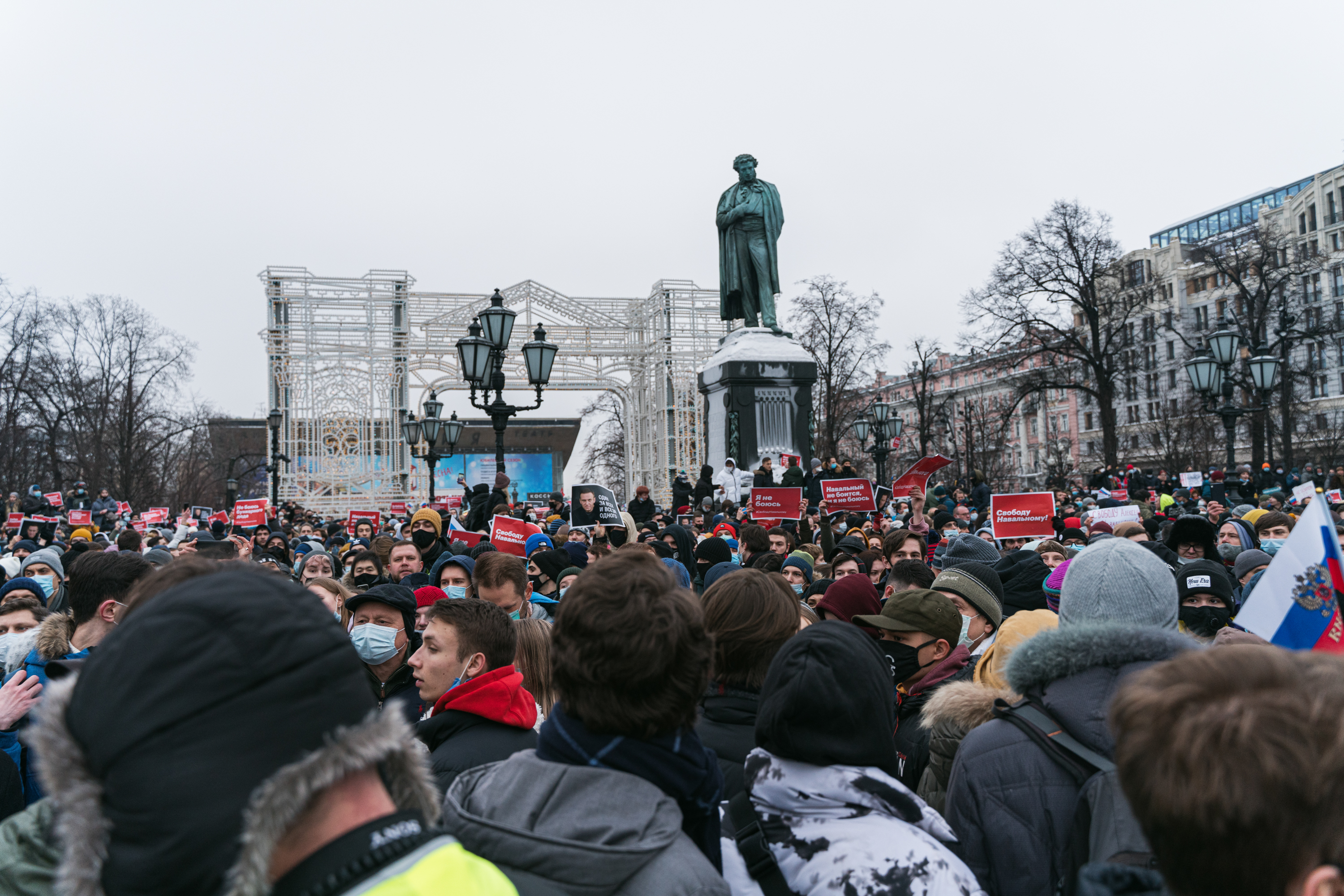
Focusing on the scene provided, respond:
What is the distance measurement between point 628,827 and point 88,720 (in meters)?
1.07

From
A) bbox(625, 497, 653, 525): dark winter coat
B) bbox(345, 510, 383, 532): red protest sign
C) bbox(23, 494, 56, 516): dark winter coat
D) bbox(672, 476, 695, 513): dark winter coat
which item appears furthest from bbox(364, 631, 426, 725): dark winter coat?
bbox(23, 494, 56, 516): dark winter coat

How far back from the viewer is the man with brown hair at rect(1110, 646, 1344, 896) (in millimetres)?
1255

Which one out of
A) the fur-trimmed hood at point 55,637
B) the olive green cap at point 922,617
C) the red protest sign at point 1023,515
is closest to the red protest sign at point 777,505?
the red protest sign at point 1023,515

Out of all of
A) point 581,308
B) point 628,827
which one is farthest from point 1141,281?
point 628,827

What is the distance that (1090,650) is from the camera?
7.89 feet

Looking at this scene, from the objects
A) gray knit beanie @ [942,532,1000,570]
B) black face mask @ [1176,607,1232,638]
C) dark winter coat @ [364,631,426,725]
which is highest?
gray knit beanie @ [942,532,1000,570]

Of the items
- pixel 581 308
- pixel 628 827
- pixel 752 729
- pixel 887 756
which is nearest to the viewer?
pixel 628 827

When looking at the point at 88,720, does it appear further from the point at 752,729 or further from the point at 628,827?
the point at 752,729

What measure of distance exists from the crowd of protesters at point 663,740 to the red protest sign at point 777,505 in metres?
6.40

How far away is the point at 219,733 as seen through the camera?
4.04 ft

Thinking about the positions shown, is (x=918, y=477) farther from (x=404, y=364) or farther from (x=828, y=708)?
(x=404, y=364)

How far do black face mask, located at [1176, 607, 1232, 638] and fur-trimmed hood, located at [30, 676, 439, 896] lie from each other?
4722 mm

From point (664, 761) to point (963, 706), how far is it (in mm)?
1160

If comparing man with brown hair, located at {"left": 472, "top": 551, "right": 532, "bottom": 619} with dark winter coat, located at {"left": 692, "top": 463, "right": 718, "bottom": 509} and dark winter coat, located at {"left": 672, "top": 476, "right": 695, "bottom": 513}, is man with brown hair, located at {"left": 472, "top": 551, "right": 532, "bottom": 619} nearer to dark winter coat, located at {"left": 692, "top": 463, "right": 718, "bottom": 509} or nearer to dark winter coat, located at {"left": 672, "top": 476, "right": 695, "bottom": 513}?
dark winter coat, located at {"left": 672, "top": 476, "right": 695, "bottom": 513}
